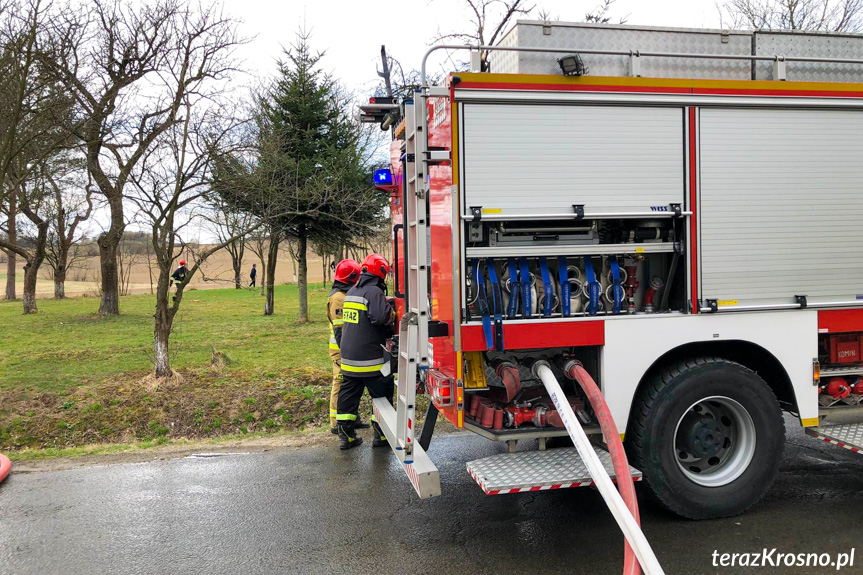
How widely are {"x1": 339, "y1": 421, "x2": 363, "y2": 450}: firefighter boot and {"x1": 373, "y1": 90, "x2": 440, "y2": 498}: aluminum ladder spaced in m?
1.82

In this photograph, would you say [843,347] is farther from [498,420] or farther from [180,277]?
[180,277]

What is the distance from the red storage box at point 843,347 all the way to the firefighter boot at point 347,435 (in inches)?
150

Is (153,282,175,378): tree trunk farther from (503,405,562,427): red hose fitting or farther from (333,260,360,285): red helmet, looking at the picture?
(503,405,562,427): red hose fitting

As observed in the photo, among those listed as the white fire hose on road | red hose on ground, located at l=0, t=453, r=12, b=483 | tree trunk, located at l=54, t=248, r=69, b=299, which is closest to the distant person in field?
red hose on ground, located at l=0, t=453, r=12, b=483

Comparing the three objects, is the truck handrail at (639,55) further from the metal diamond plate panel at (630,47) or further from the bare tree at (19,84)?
the bare tree at (19,84)

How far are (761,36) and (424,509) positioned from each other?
4068 millimetres

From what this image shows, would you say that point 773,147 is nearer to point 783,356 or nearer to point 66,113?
point 783,356

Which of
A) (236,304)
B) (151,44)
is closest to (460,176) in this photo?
(151,44)

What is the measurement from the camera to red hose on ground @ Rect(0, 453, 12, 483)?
5182 mm

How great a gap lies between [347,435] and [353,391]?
1.31 ft

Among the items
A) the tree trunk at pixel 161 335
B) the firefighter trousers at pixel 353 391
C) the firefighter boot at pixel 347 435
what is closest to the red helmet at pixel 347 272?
the firefighter trousers at pixel 353 391

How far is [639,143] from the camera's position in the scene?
13.3 feet

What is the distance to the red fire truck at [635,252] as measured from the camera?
3.86m

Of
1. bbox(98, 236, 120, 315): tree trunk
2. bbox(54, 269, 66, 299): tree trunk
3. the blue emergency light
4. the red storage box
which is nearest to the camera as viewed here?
the red storage box
